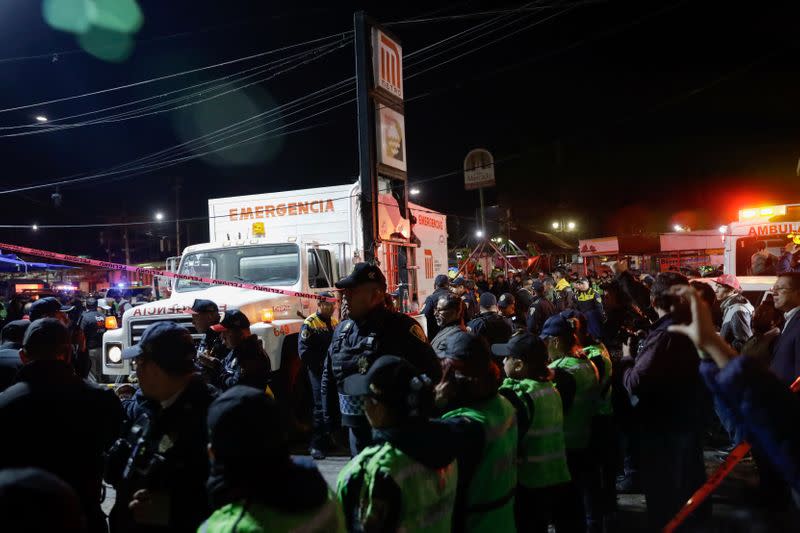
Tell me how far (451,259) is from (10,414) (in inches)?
1097

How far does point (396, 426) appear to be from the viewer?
203 centimetres

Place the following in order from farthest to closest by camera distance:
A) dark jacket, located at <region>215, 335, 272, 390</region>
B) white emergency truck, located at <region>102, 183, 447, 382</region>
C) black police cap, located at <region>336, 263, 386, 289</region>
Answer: white emergency truck, located at <region>102, 183, 447, 382</region> < dark jacket, located at <region>215, 335, 272, 390</region> < black police cap, located at <region>336, 263, 386, 289</region>

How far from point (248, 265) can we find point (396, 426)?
22.6 feet

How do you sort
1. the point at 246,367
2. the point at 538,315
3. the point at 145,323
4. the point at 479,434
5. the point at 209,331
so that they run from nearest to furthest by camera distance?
the point at 479,434, the point at 246,367, the point at 209,331, the point at 145,323, the point at 538,315

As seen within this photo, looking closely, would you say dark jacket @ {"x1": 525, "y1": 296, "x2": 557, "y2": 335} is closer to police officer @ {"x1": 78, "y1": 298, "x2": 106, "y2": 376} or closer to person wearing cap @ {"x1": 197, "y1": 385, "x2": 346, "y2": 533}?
person wearing cap @ {"x1": 197, "y1": 385, "x2": 346, "y2": 533}

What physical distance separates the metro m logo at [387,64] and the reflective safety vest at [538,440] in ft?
27.2

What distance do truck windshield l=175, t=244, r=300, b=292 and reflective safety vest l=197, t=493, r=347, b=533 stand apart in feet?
21.9

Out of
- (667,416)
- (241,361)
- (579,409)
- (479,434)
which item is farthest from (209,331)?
(667,416)

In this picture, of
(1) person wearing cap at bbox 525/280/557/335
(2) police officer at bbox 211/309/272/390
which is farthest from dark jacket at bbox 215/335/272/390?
(1) person wearing cap at bbox 525/280/557/335

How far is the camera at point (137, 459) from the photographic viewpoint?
2170 mm

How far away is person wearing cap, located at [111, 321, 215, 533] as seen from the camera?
216 cm

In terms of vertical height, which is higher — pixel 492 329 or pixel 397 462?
pixel 492 329

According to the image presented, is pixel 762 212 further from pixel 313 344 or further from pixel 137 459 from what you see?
pixel 137 459

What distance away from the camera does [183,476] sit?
220cm
